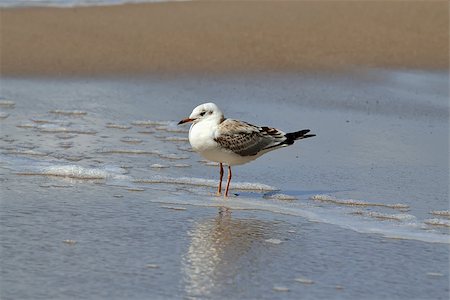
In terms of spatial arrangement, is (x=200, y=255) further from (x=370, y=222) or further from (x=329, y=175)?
(x=329, y=175)

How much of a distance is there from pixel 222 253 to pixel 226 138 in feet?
6.13

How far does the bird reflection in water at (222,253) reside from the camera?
4.99m

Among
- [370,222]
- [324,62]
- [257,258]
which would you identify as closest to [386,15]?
[324,62]

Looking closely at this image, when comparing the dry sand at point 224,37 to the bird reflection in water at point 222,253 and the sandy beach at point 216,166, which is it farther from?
the bird reflection in water at point 222,253

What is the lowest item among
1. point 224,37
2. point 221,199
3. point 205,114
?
point 221,199

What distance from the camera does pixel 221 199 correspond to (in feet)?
22.9

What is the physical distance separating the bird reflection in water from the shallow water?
0.01m

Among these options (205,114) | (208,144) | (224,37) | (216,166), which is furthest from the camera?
(224,37)

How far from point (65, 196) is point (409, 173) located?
2.87 m

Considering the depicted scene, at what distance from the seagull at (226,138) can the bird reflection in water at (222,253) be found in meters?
0.76

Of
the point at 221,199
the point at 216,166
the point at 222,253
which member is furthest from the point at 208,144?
the point at 222,253

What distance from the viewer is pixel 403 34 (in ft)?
43.7

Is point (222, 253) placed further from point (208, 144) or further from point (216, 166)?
point (216, 166)

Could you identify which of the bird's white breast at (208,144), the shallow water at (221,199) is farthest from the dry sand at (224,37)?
the bird's white breast at (208,144)
